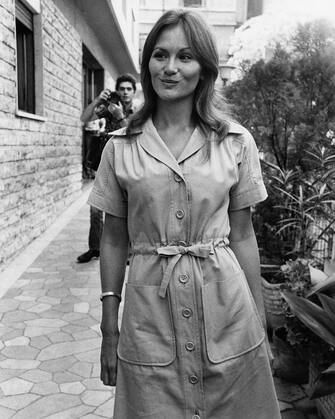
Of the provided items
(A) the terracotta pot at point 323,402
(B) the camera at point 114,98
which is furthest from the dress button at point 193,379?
(B) the camera at point 114,98

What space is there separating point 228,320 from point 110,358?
405mm

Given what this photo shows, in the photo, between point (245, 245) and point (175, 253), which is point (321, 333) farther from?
point (175, 253)

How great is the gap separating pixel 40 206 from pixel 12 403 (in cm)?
473

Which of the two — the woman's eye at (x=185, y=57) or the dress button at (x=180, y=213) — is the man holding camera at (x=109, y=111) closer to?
the woman's eye at (x=185, y=57)

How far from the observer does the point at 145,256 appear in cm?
159

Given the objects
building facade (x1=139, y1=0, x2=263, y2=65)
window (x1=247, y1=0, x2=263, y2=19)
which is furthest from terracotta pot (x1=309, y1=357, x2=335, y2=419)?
window (x1=247, y1=0, x2=263, y2=19)

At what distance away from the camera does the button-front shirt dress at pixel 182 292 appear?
154 centimetres

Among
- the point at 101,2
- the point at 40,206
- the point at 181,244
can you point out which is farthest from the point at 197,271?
the point at 101,2

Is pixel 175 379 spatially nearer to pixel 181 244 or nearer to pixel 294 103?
pixel 181 244

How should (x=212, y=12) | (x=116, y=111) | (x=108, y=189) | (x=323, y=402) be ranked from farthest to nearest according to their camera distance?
(x=212, y=12) < (x=116, y=111) < (x=323, y=402) < (x=108, y=189)

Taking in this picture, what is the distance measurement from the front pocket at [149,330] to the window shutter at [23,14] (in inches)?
227

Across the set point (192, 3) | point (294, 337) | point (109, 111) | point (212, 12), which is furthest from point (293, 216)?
point (192, 3)

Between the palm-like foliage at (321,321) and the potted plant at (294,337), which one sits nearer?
the palm-like foliage at (321,321)

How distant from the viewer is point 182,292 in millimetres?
1542
